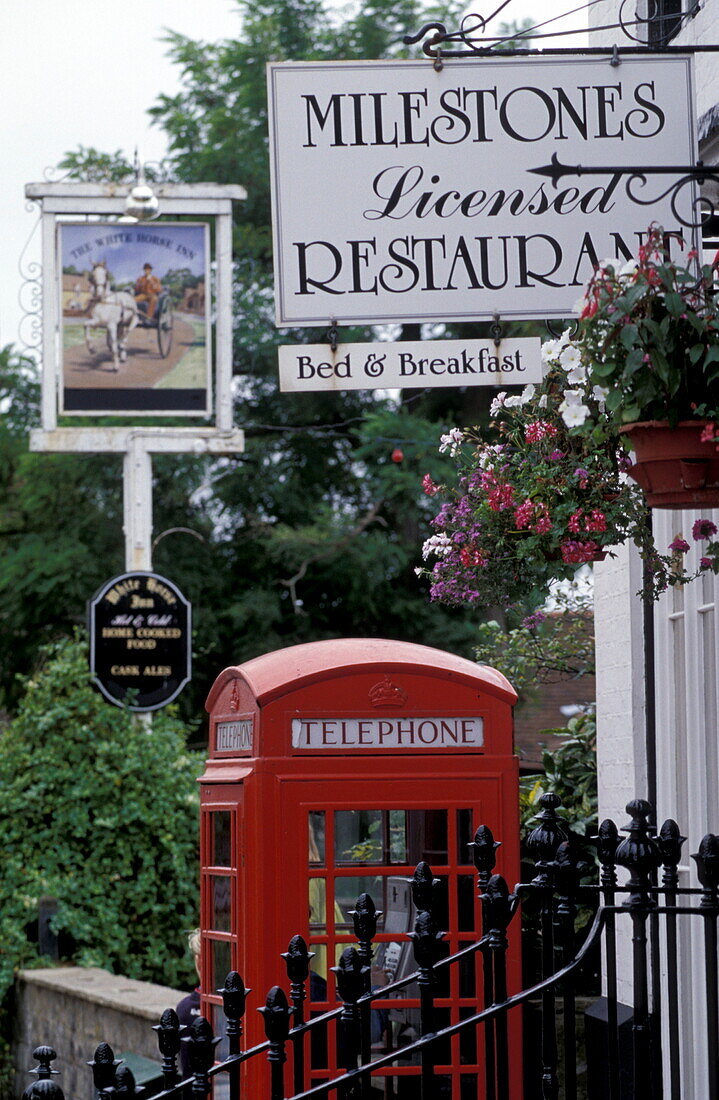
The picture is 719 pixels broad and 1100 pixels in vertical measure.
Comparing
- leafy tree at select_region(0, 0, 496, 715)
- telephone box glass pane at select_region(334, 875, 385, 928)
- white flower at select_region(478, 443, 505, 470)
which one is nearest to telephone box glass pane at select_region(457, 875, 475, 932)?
telephone box glass pane at select_region(334, 875, 385, 928)

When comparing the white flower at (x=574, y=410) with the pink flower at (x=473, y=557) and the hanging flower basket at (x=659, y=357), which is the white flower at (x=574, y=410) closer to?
the hanging flower basket at (x=659, y=357)

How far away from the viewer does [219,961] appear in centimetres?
645

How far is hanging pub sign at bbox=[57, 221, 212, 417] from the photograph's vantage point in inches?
658

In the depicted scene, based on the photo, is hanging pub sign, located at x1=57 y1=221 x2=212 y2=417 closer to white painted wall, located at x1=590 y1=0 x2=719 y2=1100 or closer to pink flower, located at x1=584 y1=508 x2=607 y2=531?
white painted wall, located at x1=590 y1=0 x2=719 y2=1100

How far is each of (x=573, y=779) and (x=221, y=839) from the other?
3.37 metres

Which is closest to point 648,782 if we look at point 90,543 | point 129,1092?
point 129,1092

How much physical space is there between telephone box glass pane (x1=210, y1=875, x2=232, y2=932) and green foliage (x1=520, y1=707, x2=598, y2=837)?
2.48m

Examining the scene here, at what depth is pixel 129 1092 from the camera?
12.6 ft

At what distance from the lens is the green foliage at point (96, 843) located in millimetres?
12023

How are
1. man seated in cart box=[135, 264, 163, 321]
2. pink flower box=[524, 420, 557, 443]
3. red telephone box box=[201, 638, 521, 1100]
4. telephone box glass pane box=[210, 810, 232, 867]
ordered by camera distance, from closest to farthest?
pink flower box=[524, 420, 557, 443] → red telephone box box=[201, 638, 521, 1100] → telephone box glass pane box=[210, 810, 232, 867] → man seated in cart box=[135, 264, 163, 321]

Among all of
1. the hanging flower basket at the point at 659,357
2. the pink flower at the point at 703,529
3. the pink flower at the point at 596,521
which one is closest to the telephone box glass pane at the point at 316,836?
the pink flower at the point at 596,521

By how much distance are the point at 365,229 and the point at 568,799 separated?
177 inches

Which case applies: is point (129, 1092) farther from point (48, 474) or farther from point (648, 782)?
point (48, 474)

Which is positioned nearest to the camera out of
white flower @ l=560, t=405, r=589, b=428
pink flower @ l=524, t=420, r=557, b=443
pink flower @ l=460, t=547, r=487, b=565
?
white flower @ l=560, t=405, r=589, b=428
